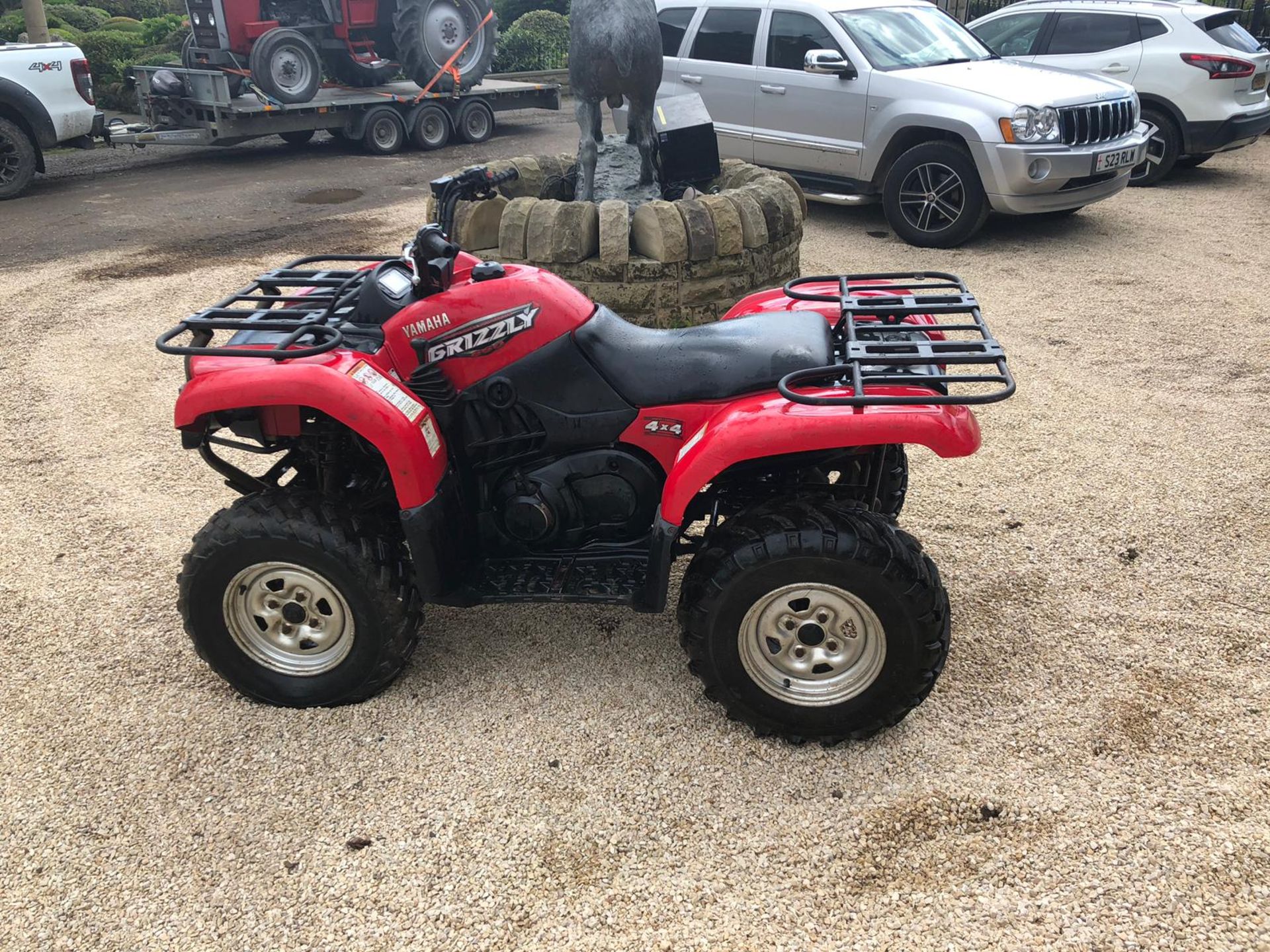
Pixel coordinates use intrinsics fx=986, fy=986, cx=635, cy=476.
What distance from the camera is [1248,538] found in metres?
3.98

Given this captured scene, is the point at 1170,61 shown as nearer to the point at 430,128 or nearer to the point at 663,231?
the point at 663,231

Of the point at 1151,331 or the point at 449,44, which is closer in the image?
the point at 1151,331

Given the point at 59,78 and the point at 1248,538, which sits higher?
the point at 59,78

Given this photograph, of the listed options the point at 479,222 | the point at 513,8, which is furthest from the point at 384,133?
the point at 513,8

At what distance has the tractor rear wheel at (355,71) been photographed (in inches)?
552

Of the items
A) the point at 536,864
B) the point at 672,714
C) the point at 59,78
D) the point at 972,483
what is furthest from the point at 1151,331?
the point at 59,78

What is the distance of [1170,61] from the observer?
392 inches

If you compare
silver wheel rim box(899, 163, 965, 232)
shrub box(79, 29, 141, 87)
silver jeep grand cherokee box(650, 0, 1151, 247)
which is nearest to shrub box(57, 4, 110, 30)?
shrub box(79, 29, 141, 87)

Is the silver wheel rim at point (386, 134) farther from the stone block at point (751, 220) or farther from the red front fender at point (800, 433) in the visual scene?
the red front fender at point (800, 433)

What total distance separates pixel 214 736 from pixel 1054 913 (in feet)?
7.90

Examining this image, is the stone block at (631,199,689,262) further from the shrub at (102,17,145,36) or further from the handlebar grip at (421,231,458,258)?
the shrub at (102,17,145,36)

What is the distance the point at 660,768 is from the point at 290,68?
12.4 metres

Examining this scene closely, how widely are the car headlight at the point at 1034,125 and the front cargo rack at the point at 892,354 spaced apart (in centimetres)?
512

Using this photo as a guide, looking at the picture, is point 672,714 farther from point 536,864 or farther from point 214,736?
point 214,736
